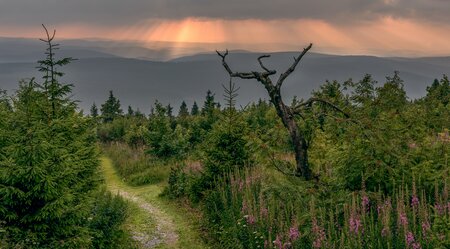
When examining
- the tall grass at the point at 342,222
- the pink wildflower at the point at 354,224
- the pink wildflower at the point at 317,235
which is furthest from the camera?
the pink wildflower at the point at 317,235

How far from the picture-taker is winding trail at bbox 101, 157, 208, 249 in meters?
11.8

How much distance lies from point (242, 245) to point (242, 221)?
2.99 ft

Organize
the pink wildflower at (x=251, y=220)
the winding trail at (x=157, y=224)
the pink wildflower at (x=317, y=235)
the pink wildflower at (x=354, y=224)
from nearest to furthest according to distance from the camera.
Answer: the pink wildflower at (x=354, y=224), the pink wildflower at (x=317, y=235), the pink wildflower at (x=251, y=220), the winding trail at (x=157, y=224)

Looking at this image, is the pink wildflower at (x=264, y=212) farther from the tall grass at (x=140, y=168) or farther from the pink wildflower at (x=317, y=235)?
the tall grass at (x=140, y=168)

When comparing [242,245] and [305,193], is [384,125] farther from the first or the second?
[242,245]

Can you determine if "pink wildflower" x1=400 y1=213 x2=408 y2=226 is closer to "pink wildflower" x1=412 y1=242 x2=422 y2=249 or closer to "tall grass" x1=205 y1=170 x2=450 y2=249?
"tall grass" x1=205 y1=170 x2=450 y2=249

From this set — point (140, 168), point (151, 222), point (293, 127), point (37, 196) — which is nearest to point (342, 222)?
point (293, 127)

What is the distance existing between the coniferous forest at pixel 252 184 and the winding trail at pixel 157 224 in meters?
0.06

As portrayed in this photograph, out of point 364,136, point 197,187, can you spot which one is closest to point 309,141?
point 364,136

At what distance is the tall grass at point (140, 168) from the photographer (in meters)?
20.8

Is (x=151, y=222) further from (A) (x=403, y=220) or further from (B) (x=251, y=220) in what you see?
(A) (x=403, y=220)

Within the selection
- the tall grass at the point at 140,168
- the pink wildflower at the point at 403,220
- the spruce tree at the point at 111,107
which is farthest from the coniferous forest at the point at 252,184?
the spruce tree at the point at 111,107

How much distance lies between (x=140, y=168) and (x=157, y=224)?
9.41 metres

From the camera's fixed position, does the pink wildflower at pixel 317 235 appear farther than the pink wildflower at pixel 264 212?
No
